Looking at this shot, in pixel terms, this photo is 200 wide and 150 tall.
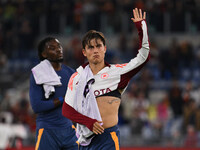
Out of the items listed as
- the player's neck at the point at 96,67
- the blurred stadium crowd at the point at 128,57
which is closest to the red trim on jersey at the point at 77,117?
the player's neck at the point at 96,67

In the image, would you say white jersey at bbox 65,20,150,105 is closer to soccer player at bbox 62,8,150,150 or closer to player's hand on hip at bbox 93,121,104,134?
soccer player at bbox 62,8,150,150

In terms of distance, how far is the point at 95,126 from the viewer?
4.56 meters

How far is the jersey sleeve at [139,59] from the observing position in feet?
15.2

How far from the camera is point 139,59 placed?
4.69 meters

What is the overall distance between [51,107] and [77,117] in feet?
3.91

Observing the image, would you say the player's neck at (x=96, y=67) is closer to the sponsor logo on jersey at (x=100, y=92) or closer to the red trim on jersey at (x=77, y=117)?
the sponsor logo on jersey at (x=100, y=92)

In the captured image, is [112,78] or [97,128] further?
[112,78]

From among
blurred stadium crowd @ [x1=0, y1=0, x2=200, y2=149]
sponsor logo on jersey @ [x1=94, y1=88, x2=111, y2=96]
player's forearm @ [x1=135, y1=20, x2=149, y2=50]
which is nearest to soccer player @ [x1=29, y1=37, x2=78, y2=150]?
sponsor logo on jersey @ [x1=94, y1=88, x2=111, y2=96]

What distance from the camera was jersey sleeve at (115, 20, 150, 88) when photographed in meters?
4.62

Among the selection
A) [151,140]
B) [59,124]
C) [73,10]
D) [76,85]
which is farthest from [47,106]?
[73,10]

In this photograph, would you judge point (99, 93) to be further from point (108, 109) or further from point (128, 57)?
point (128, 57)

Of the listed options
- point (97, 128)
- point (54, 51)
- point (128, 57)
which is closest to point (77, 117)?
point (97, 128)

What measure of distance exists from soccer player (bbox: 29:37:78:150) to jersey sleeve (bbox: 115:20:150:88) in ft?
4.24

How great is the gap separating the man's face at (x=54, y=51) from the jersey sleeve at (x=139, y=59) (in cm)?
145
